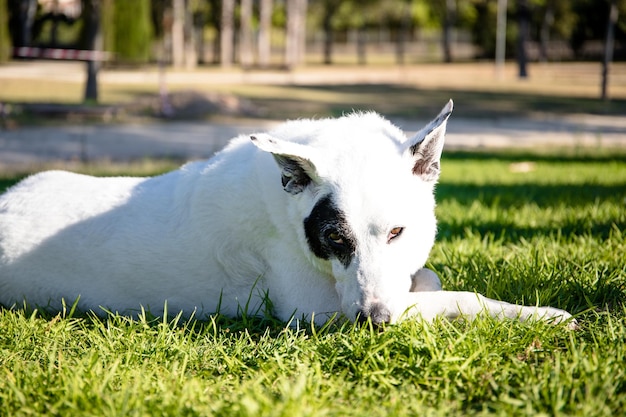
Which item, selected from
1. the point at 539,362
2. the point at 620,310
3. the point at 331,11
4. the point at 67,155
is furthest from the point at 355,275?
the point at 331,11

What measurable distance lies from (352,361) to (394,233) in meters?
0.69

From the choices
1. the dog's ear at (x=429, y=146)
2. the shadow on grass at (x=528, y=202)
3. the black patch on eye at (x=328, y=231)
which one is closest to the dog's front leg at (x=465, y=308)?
the black patch on eye at (x=328, y=231)

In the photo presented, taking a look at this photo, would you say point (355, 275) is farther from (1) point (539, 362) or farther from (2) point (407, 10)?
(2) point (407, 10)

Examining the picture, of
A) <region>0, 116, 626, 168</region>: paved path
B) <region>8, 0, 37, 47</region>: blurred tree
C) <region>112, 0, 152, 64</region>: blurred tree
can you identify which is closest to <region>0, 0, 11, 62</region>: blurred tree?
<region>8, 0, 37, 47</region>: blurred tree

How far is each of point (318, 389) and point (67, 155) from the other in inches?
419

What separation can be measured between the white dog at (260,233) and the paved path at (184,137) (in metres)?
7.44

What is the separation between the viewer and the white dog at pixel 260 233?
3.38m

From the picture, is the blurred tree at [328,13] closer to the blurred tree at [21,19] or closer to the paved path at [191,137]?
the blurred tree at [21,19]

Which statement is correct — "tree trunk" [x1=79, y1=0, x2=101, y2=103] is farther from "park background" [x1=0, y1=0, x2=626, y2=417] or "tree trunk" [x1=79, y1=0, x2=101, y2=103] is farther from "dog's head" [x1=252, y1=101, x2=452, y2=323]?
"dog's head" [x1=252, y1=101, x2=452, y2=323]

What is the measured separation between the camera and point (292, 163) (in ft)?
11.5

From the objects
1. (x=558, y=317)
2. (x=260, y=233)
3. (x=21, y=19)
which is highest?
(x=21, y=19)

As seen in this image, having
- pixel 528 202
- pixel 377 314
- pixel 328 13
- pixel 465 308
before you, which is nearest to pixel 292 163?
pixel 377 314

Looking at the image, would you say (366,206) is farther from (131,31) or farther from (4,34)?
(131,31)

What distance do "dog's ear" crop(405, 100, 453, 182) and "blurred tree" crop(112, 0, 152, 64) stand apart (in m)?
42.8
